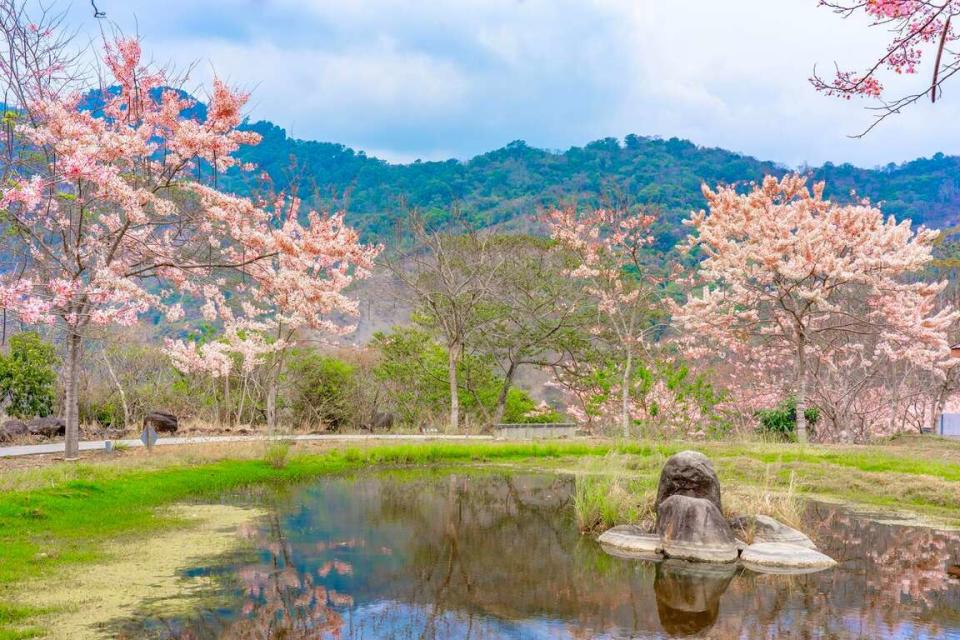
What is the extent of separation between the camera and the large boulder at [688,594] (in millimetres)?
→ 7043

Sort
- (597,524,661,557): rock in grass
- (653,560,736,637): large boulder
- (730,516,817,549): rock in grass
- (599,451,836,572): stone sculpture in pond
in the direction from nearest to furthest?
(653,560,736,637): large boulder < (599,451,836,572): stone sculpture in pond < (597,524,661,557): rock in grass < (730,516,817,549): rock in grass

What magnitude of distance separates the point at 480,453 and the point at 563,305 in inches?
325

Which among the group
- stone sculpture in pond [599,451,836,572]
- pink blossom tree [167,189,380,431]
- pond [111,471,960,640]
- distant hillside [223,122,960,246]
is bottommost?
pond [111,471,960,640]

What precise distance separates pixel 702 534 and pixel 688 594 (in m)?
1.72

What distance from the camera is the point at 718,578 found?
8.55m

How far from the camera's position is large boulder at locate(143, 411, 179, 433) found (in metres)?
20.0

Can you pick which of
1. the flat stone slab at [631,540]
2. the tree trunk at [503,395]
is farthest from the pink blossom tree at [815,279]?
the flat stone slab at [631,540]

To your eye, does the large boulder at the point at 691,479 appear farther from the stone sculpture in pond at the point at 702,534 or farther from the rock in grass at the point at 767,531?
the rock in grass at the point at 767,531

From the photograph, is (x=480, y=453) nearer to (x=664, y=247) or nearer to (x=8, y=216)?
(x=8, y=216)

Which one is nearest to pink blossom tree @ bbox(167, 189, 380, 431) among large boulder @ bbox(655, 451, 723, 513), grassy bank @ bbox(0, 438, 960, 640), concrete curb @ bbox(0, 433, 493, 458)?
concrete curb @ bbox(0, 433, 493, 458)

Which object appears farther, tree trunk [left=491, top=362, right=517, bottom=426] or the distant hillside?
the distant hillside

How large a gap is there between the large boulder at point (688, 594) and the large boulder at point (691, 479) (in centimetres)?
132

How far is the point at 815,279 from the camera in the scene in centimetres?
2083

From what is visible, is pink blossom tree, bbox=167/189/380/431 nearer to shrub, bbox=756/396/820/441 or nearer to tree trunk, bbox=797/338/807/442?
tree trunk, bbox=797/338/807/442
